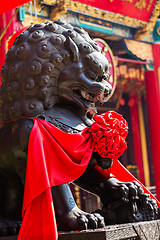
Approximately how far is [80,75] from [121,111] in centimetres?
530

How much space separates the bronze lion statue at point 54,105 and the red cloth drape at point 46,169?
1.8 inches

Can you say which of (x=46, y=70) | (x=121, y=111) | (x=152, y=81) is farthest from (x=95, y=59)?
(x=121, y=111)

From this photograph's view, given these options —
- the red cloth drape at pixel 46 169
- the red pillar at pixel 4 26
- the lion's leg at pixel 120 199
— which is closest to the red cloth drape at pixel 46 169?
the red cloth drape at pixel 46 169

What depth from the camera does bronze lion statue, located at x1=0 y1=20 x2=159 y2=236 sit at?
1.25 m

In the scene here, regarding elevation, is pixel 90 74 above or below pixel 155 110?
below

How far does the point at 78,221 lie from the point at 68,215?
5cm

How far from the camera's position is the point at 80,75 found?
132 centimetres

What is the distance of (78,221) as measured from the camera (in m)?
1.14

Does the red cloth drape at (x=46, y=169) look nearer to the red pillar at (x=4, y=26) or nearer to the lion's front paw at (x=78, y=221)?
the lion's front paw at (x=78, y=221)

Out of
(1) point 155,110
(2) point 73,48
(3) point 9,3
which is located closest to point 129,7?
(1) point 155,110

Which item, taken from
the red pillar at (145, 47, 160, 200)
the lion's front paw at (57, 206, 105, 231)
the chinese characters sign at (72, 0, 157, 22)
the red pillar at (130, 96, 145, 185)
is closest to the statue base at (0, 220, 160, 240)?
the lion's front paw at (57, 206, 105, 231)

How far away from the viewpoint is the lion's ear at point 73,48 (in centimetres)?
131

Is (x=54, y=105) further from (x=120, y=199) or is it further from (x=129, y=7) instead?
(x=129, y=7)

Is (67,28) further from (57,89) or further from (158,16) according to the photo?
(158,16)
